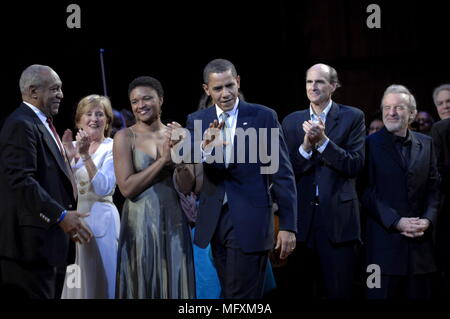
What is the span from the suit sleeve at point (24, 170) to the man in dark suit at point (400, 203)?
180 centimetres

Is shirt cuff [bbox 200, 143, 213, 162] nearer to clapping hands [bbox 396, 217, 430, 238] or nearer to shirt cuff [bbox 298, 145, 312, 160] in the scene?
shirt cuff [bbox 298, 145, 312, 160]

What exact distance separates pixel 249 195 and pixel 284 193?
0.18 meters

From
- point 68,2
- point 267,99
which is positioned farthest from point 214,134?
point 267,99

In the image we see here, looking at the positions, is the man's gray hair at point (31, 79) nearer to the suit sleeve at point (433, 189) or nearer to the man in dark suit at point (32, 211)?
the man in dark suit at point (32, 211)

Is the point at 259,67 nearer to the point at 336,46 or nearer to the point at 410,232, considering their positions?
the point at 336,46

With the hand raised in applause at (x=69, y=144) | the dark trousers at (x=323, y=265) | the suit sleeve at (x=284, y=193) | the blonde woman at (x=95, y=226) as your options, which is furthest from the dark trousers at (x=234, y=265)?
the hand raised in applause at (x=69, y=144)

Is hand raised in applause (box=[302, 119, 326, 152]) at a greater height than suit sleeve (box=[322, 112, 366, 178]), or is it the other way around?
hand raised in applause (box=[302, 119, 326, 152])

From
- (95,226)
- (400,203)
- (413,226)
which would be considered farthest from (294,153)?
(95,226)

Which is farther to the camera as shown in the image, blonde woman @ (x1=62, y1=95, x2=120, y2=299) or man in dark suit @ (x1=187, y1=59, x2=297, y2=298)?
blonde woman @ (x1=62, y1=95, x2=120, y2=299)

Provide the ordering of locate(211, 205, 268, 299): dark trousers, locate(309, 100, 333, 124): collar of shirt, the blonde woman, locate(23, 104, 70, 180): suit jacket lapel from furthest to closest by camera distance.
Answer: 1. the blonde woman
2. locate(309, 100, 333, 124): collar of shirt
3. locate(23, 104, 70, 180): suit jacket lapel
4. locate(211, 205, 268, 299): dark trousers

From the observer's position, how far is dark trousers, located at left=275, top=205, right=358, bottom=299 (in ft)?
12.7

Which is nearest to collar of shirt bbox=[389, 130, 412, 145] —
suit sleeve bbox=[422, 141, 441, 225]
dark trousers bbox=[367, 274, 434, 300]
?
suit sleeve bbox=[422, 141, 441, 225]

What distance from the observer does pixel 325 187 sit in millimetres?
3938

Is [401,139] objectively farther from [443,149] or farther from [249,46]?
[249,46]
